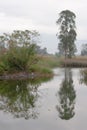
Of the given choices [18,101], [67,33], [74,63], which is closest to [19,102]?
[18,101]

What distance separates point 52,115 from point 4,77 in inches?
600

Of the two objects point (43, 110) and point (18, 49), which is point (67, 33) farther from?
point (43, 110)

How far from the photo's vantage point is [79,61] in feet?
159

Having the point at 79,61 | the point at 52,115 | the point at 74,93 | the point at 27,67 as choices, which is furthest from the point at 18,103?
the point at 79,61

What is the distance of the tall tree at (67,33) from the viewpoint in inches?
2253

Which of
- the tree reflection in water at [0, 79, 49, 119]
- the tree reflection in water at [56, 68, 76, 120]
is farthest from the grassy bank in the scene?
the tree reflection in water at [56, 68, 76, 120]

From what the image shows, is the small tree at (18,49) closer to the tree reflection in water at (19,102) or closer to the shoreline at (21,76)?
the shoreline at (21,76)

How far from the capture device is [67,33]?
58.0m

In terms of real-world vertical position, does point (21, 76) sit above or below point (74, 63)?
below

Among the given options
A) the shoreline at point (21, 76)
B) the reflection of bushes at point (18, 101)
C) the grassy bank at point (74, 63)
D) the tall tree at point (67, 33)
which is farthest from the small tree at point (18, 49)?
the tall tree at point (67, 33)

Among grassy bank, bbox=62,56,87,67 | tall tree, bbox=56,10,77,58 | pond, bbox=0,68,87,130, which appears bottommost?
pond, bbox=0,68,87,130

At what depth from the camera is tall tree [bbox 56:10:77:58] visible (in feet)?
188

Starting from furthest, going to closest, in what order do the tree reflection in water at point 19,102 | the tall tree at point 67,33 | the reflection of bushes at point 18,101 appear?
the tall tree at point 67,33 → the reflection of bushes at point 18,101 → the tree reflection in water at point 19,102

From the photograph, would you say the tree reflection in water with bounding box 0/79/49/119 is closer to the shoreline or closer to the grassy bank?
the shoreline
